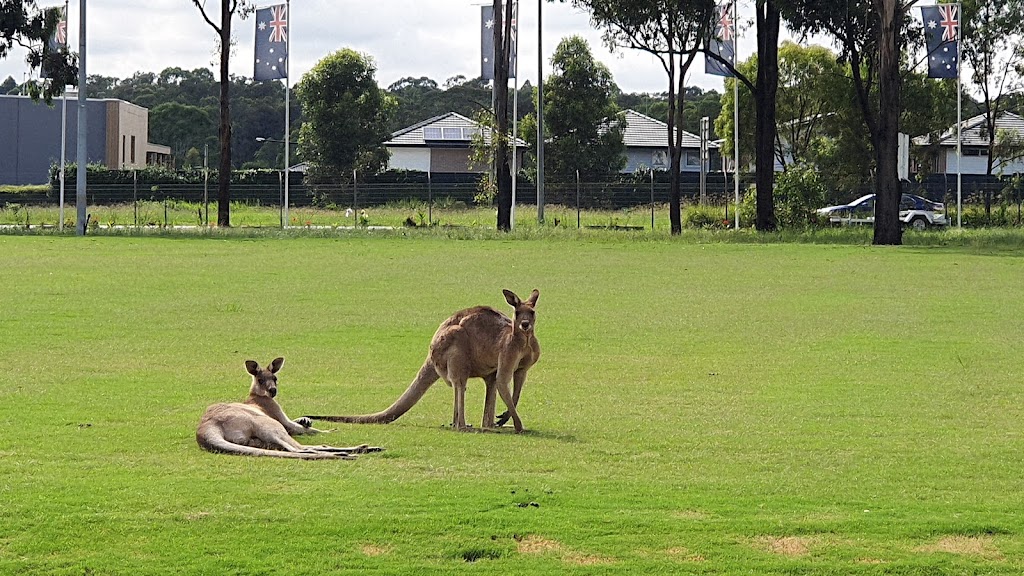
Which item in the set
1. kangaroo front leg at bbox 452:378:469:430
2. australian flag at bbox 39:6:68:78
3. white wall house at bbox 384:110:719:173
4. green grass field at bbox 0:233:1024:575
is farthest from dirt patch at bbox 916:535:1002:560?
white wall house at bbox 384:110:719:173

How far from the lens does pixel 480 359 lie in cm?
1096

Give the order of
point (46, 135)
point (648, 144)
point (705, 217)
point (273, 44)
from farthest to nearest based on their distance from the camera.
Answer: point (648, 144)
point (46, 135)
point (705, 217)
point (273, 44)

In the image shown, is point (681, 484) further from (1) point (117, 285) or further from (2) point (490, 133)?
(2) point (490, 133)

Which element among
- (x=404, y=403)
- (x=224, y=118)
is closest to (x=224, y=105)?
(x=224, y=118)

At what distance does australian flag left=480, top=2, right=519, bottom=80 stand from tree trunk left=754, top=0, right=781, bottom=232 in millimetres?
9068

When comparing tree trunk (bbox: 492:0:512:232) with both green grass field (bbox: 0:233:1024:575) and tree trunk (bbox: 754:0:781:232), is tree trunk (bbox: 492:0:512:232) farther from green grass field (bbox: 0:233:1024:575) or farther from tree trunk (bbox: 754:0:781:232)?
green grass field (bbox: 0:233:1024:575)

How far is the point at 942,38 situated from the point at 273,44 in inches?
917

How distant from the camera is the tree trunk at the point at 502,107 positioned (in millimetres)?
53219

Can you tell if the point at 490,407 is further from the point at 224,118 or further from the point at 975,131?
the point at 975,131

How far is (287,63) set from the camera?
52.6m

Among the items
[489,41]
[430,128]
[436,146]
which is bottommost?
[436,146]

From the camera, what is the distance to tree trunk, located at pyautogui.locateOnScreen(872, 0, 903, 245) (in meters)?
43.3

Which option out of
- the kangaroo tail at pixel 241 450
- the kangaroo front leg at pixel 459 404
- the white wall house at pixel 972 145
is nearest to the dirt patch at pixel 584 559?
the kangaroo tail at pixel 241 450

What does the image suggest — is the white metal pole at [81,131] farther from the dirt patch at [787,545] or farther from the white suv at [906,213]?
the dirt patch at [787,545]
